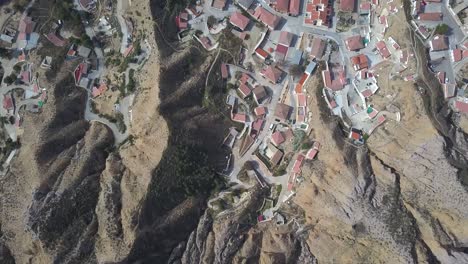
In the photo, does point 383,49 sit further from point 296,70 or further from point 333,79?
point 296,70

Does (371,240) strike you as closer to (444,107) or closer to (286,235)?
(286,235)

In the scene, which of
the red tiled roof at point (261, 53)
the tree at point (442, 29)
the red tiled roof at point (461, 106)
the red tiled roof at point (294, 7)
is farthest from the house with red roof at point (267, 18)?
the red tiled roof at point (461, 106)

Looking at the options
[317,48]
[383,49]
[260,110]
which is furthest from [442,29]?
[260,110]

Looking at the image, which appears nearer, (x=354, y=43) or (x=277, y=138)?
(x=277, y=138)

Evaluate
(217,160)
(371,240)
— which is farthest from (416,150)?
(217,160)

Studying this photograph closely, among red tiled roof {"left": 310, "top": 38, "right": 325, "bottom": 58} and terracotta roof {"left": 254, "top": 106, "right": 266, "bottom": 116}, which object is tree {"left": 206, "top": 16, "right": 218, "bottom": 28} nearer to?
terracotta roof {"left": 254, "top": 106, "right": 266, "bottom": 116}
